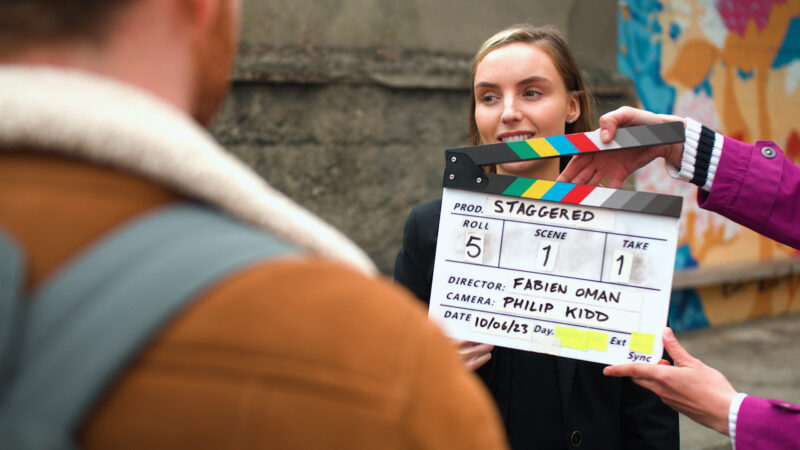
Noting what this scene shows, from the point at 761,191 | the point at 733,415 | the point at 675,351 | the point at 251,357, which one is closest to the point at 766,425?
the point at 733,415

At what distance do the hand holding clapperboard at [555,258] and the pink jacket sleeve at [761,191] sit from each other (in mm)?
154

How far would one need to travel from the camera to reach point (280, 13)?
17.6 feet

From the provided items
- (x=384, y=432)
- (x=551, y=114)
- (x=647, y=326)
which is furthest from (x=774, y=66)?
(x=384, y=432)

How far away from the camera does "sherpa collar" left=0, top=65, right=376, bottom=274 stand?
780 mm

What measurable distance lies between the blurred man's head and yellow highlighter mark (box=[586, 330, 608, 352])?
4.82ft

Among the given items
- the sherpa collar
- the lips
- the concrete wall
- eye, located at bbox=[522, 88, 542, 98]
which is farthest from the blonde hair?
the concrete wall

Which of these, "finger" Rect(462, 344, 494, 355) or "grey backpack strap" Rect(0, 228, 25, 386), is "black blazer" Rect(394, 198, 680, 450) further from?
"grey backpack strap" Rect(0, 228, 25, 386)

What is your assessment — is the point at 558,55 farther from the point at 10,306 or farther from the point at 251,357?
the point at 10,306

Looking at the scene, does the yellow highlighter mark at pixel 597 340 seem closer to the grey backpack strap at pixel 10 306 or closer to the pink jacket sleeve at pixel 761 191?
the pink jacket sleeve at pixel 761 191

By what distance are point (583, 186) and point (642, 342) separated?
0.47 metres

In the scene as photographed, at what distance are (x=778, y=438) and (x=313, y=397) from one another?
1571 mm

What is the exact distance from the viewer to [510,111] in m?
2.57

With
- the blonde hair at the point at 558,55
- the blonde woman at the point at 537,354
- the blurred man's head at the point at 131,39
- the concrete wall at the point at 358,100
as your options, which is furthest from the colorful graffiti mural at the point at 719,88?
the blurred man's head at the point at 131,39

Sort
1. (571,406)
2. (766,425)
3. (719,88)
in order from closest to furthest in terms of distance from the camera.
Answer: (766,425) < (571,406) < (719,88)
